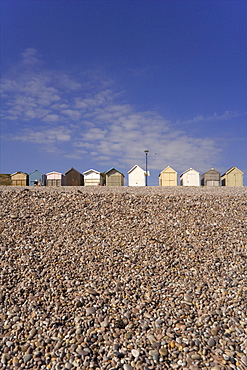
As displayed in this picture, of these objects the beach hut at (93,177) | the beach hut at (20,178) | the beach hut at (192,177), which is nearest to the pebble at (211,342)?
the beach hut at (192,177)

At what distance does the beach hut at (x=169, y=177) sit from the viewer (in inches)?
902

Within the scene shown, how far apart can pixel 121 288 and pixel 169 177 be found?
18718 millimetres

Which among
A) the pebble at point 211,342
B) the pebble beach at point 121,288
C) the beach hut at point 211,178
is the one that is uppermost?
the beach hut at point 211,178

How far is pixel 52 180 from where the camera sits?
77.6 ft

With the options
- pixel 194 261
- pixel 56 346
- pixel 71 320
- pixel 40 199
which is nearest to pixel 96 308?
pixel 71 320

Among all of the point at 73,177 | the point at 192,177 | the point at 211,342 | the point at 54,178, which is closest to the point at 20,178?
the point at 54,178

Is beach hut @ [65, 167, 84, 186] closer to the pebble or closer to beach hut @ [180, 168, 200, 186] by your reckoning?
beach hut @ [180, 168, 200, 186]

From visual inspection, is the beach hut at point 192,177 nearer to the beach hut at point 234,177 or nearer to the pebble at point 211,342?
the beach hut at point 234,177

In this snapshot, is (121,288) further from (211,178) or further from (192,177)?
(211,178)

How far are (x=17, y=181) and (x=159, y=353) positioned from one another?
22.7 meters

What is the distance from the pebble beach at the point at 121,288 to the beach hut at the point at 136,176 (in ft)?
49.3

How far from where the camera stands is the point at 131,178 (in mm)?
23219

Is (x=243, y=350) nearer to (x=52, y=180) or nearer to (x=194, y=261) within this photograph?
(x=194, y=261)

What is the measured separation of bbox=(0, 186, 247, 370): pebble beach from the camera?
3.65 m
